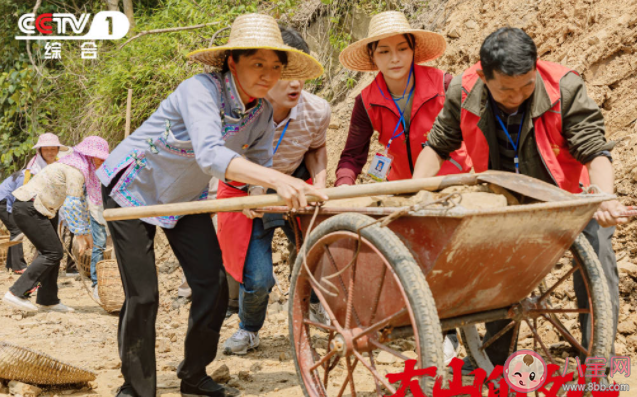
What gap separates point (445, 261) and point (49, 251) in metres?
5.12

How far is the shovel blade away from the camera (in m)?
2.25

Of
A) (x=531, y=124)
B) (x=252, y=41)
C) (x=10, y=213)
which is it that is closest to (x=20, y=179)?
(x=10, y=213)

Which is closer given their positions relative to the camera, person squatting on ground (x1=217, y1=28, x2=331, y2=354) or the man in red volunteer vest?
the man in red volunteer vest

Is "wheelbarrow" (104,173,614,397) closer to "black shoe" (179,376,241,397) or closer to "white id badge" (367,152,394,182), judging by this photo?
"black shoe" (179,376,241,397)

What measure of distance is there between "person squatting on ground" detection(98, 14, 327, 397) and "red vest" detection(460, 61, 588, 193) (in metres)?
0.83

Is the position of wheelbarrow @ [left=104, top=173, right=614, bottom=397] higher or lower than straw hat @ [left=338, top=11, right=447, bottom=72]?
lower

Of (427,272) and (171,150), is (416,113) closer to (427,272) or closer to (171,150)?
(171,150)

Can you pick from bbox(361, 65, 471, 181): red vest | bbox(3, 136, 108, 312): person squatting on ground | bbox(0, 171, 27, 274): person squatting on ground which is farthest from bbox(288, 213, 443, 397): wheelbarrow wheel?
bbox(0, 171, 27, 274): person squatting on ground

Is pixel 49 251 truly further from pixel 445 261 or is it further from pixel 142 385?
pixel 445 261

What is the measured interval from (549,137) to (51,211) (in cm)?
498

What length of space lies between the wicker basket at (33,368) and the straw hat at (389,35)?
2.46m

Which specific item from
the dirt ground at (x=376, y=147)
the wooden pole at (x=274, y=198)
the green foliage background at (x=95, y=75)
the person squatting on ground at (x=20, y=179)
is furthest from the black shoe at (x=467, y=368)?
the person squatting on ground at (x=20, y=179)

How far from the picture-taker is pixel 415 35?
12.1ft

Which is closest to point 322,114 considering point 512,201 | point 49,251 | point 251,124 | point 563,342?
point 251,124
